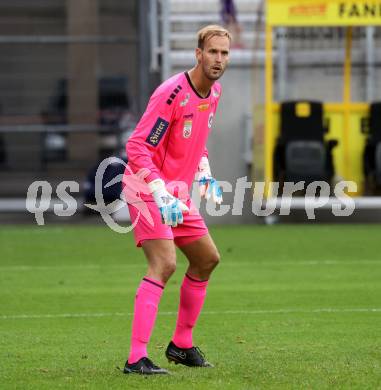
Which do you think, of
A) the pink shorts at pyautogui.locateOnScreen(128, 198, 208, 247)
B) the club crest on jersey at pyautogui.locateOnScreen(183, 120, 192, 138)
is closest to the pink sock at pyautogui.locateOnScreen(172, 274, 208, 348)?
the pink shorts at pyautogui.locateOnScreen(128, 198, 208, 247)

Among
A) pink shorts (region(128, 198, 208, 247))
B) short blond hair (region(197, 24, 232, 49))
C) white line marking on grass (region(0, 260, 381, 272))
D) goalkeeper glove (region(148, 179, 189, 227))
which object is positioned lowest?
white line marking on grass (region(0, 260, 381, 272))

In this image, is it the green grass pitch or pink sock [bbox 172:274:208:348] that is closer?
the green grass pitch

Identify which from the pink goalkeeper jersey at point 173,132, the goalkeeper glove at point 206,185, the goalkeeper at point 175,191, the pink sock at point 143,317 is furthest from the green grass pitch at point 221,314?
the pink goalkeeper jersey at point 173,132

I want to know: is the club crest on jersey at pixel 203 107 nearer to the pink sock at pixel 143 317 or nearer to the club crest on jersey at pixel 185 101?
the club crest on jersey at pixel 185 101

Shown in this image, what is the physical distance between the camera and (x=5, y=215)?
2258 centimetres

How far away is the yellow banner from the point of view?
17.5 m

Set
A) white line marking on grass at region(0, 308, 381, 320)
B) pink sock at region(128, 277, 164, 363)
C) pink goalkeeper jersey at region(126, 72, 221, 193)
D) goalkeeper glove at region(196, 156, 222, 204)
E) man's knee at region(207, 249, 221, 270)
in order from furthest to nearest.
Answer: white line marking on grass at region(0, 308, 381, 320) < goalkeeper glove at region(196, 156, 222, 204) < man's knee at region(207, 249, 221, 270) < pink goalkeeper jersey at region(126, 72, 221, 193) < pink sock at region(128, 277, 164, 363)

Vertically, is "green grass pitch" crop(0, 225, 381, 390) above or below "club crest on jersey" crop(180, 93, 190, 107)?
below

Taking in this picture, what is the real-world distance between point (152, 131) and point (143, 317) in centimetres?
100

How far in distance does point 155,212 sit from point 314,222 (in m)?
12.5

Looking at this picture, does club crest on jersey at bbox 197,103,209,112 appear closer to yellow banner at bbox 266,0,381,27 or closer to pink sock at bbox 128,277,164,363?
pink sock at bbox 128,277,164,363

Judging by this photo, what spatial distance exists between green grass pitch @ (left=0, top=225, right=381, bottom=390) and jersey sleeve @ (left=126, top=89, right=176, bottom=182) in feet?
3.76

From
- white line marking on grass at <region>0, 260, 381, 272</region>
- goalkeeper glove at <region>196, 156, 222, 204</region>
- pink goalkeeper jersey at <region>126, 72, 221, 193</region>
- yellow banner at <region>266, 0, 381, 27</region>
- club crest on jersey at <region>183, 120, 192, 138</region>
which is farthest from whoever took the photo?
yellow banner at <region>266, 0, 381, 27</region>

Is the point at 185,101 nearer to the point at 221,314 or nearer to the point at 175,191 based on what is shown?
the point at 175,191
